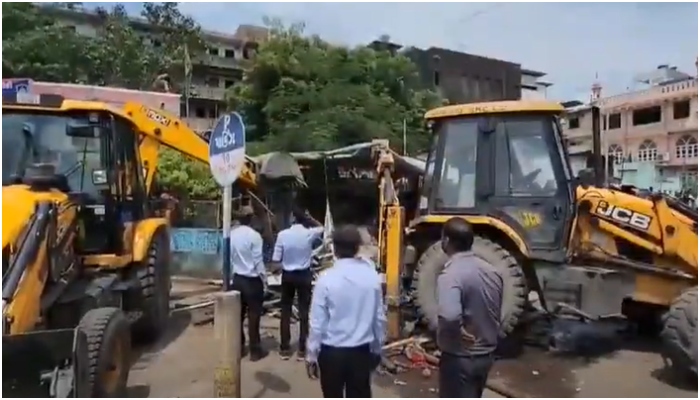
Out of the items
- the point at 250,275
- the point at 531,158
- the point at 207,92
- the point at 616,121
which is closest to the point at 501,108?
the point at 531,158

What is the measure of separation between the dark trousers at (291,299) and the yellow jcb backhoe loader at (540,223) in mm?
963

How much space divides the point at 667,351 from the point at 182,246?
887 cm

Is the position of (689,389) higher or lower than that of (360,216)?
lower

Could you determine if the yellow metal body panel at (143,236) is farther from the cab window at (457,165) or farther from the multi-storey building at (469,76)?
the multi-storey building at (469,76)

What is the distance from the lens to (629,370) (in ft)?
21.6

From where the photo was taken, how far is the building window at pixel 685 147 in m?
34.0

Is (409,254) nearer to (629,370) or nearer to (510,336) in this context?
(510,336)

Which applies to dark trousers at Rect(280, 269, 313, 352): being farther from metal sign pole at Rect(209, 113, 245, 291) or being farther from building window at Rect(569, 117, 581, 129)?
building window at Rect(569, 117, 581, 129)

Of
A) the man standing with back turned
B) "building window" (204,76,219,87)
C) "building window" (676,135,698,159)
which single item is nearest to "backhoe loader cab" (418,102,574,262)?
the man standing with back turned

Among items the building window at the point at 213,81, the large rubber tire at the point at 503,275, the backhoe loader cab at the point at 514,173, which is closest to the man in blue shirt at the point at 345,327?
the large rubber tire at the point at 503,275

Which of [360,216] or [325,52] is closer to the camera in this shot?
[360,216]

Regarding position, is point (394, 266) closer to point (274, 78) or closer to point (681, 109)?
point (274, 78)

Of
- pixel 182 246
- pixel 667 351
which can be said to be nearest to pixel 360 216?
pixel 182 246

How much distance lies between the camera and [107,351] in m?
5.10
